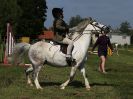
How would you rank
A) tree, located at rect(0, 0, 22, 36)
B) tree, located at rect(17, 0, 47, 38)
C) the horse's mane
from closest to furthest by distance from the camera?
the horse's mane < tree, located at rect(0, 0, 22, 36) < tree, located at rect(17, 0, 47, 38)

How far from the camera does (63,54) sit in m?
15.5

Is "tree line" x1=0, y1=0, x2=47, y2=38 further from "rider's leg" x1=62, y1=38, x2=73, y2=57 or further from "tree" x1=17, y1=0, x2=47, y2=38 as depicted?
"rider's leg" x1=62, y1=38, x2=73, y2=57

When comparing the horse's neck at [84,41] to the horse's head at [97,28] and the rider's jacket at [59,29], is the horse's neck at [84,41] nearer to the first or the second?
the horse's head at [97,28]

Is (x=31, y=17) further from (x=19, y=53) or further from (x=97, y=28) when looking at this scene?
→ (x=97, y=28)

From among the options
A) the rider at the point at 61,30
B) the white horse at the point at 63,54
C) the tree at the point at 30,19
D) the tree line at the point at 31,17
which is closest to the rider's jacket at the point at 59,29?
the rider at the point at 61,30

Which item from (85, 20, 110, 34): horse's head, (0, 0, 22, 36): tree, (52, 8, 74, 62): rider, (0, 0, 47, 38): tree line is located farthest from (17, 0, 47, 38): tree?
(52, 8, 74, 62): rider

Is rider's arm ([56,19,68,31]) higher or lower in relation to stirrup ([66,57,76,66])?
higher

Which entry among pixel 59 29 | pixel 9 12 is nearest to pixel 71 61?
pixel 59 29

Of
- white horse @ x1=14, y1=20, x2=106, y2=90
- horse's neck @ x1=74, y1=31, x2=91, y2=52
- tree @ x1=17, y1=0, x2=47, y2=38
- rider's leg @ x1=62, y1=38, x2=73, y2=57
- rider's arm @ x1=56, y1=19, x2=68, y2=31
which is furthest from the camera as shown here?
tree @ x1=17, y1=0, x2=47, y2=38

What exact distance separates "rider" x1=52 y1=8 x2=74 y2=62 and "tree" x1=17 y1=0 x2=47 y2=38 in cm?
8232

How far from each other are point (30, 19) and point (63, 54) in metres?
87.5

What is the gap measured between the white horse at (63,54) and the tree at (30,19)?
81.7 metres

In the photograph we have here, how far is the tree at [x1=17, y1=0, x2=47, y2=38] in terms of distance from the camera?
9956 cm

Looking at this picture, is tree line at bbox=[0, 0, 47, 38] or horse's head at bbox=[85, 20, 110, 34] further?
→ tree line at bbox=[0, 0, 47, 38]
